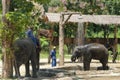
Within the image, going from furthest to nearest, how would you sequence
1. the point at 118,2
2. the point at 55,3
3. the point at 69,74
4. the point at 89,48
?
the point at 55,3
the point at 118,2
the point at 89,48
the point at 69,74

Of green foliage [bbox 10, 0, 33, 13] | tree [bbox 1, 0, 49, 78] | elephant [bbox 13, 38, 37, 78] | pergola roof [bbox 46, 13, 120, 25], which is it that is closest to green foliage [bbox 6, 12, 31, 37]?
tree [bbox 1, 0, 49, 78]

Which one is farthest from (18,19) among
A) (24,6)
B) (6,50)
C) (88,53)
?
(88,53)

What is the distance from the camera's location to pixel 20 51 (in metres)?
14.0

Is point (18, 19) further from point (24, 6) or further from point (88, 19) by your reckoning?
point (88, 19)

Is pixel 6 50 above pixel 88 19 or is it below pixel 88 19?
above

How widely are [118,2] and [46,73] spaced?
726 inches

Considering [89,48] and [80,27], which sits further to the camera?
[80,27]

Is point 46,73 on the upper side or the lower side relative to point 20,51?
lower

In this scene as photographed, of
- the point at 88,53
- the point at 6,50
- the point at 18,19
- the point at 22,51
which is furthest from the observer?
the point at 88,53

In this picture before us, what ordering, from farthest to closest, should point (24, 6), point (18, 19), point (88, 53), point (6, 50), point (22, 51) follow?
point (88, 53) → point (24, 6) → point (6, 50) → point (22, 51) → point (18, 19)

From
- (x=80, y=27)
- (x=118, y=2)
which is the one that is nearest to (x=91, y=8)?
(x=118, y=2)

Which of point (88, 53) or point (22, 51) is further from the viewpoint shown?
point (88, 53)

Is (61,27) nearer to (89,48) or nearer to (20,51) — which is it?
(89,48)

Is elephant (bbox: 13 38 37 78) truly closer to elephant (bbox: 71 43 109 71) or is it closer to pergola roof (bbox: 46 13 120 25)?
elephant (bbox: 71 43 109 71)
